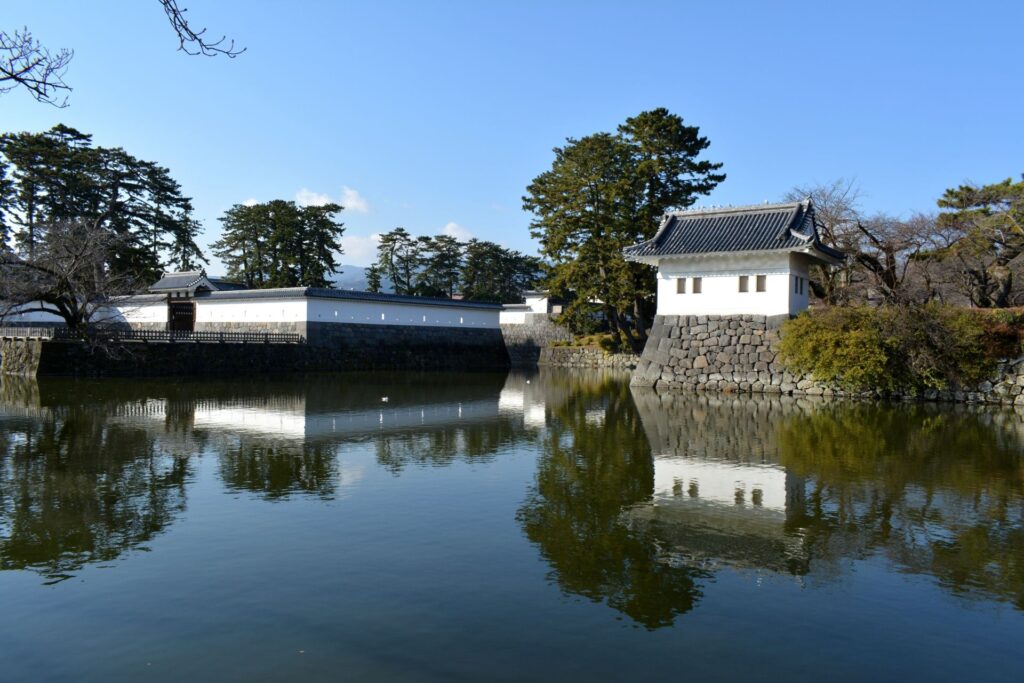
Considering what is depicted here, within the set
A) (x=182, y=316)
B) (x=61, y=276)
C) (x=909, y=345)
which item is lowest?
(x=909, y=345)

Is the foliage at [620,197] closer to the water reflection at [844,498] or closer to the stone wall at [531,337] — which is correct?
the stone wall at [531,337]

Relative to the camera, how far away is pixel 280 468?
8.63 meters

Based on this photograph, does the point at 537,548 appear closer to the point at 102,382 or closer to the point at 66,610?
the point at 66,610

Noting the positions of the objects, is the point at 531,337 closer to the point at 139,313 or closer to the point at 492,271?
the point at 492,271

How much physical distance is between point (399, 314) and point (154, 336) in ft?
37.8

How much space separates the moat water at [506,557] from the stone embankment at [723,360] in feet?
27.1

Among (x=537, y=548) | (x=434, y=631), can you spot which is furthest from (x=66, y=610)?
(x=537, y=548)

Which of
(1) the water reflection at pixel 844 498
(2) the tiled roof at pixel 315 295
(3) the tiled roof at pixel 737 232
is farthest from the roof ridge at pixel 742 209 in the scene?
(2) the tiled roof at pixel 315 295

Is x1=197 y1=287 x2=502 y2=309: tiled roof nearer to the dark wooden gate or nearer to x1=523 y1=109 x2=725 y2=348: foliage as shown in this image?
the dark wooden gate

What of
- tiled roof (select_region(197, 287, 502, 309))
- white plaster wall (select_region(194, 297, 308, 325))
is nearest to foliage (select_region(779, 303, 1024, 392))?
tiled roof (select_region(197, 287, 502, 309))

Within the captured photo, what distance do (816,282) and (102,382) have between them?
23165 millimetres

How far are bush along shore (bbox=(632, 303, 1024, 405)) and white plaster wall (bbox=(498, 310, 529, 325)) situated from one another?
19784 mm

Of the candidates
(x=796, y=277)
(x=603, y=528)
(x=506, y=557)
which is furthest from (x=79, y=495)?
(x=796, y=277)

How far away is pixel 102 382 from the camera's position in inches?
816
